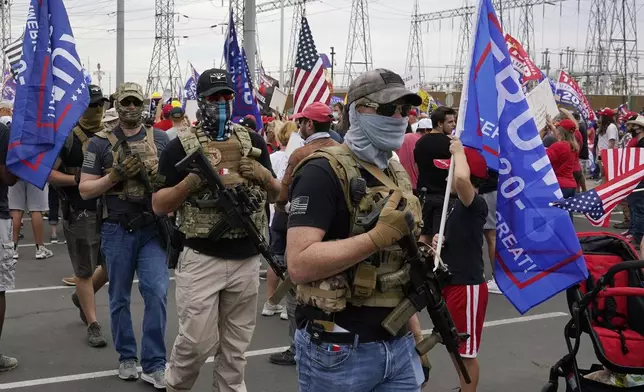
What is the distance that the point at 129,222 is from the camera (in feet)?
16.5

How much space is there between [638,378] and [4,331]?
522 centimetres

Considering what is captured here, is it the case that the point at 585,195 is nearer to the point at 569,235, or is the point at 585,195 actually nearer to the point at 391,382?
the point at 569,235

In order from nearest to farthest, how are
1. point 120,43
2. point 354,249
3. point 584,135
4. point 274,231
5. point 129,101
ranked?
point 354,249, point 129,101, point 274,231, point 584,135, point 120,43

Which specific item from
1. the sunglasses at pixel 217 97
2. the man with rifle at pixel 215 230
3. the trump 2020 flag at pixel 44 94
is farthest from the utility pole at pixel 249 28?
the man with rifle at pixel 215 230

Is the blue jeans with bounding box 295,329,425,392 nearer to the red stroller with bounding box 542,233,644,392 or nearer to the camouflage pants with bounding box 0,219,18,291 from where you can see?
the red stroller with bounding box 542,233,644,392

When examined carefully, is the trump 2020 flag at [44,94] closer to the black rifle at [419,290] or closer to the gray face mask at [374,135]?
the gray face mask at [374,135]

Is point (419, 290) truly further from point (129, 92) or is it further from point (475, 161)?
point (129, 92)

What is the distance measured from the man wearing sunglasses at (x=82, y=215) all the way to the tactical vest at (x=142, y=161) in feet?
2.81

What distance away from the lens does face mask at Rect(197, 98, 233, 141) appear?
434 cm

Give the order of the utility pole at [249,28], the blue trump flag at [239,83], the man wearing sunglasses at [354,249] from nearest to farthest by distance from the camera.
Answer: the man wearing sunglasses at [354,249] < the blue trump flag at [239,83] < the utility pole at [249,28]

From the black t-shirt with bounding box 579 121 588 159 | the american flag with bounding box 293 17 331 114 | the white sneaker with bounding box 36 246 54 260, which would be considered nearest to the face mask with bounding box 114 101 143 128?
the american flag with bounding box 293 17 331 114

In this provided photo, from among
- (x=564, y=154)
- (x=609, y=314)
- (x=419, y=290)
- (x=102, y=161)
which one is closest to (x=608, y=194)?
(x=609, y=314)

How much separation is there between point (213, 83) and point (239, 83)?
559 centimetres

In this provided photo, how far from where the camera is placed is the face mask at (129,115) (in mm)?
5137
